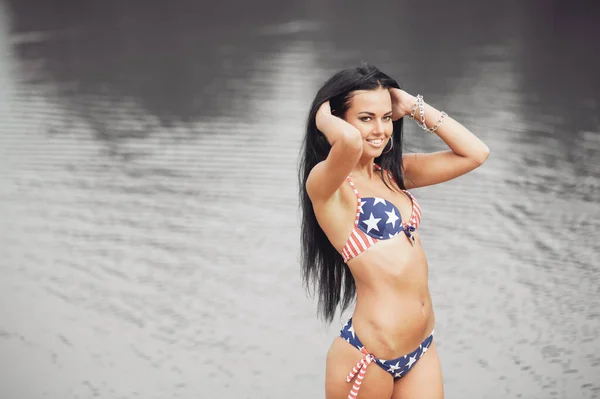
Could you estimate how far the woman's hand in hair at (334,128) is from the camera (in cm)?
287

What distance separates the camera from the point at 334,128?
292 centimetres

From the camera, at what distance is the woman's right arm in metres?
2.87

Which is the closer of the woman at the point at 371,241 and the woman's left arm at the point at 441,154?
the woman at the point at 371,241

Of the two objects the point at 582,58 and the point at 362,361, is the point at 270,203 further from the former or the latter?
the point at 582,58

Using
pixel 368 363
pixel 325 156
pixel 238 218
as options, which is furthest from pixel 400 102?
pixel 238 218

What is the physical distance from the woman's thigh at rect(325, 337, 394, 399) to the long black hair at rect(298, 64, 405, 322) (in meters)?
0.32

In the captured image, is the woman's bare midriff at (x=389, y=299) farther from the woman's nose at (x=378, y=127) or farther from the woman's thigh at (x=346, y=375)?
the woman's nose at (x=378, y=127)

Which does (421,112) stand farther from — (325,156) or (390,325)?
(390,325)

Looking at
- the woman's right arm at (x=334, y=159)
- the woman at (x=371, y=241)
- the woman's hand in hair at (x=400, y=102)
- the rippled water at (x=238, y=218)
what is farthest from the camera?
the rippled water at (x=238, y=218)

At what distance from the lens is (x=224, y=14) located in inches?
732

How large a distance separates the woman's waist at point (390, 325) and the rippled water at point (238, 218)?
192cm

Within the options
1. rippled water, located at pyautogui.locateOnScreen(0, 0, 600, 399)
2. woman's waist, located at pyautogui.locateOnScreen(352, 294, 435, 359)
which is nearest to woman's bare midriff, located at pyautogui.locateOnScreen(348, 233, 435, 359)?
woman's waist, located at pyautogui.locateOnScreen(352, 294, 435, 359)

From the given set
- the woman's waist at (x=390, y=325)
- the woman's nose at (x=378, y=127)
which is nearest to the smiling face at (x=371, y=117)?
the woman's nose at (x=378, y=127)

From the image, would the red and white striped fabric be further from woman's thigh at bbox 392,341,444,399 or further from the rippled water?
the rippled water
